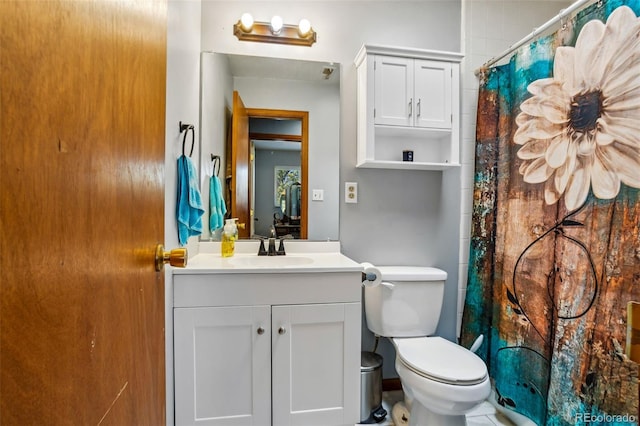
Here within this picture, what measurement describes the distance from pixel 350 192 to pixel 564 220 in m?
1.07

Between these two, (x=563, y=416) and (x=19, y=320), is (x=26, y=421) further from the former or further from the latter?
(x=563, y=416)

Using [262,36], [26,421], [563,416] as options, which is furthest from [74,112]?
[563,416]

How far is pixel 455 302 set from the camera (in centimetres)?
205

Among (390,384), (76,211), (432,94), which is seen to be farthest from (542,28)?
(390,384)

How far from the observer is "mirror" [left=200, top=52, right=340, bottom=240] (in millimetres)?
1876

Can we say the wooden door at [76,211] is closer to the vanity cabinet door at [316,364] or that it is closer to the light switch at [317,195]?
the vanity cabinet door at [316,364]

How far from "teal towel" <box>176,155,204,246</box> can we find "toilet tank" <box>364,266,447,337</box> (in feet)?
3.36

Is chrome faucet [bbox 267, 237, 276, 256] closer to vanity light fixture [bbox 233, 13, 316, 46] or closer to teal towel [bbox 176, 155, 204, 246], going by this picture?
teal towel [bbox 176, 155, 204, 246]

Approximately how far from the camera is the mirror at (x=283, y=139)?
1876 mm

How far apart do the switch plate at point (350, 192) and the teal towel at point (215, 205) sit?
736 mm

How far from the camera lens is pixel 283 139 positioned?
194 cm

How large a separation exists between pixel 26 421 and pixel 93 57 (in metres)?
0.51

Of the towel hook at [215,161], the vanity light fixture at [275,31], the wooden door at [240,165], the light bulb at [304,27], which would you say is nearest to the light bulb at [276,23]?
the vanity light fixture at [275,31]

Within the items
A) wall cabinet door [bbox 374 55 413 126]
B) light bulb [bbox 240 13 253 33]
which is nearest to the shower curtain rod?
wall cabinet door [bbox 374 55 413 126]
